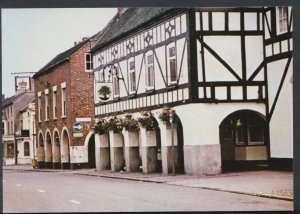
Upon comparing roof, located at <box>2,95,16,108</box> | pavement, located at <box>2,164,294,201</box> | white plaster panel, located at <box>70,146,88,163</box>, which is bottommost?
pavement, located at <box>2,164,294,201</box>

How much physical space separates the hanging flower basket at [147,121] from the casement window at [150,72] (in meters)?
1.07

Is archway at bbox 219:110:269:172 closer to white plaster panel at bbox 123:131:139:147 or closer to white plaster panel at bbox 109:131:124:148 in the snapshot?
white plaster panel at bbox 123:131:139:147

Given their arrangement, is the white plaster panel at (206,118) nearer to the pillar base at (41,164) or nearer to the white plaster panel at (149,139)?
the white plaster panel at (149,139)

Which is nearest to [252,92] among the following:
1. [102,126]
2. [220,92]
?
[220,92]

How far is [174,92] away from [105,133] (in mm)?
5157

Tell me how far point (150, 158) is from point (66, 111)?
3.90 meters

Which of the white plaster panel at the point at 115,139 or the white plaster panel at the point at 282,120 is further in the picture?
the white plaster panel at the point at 115,139

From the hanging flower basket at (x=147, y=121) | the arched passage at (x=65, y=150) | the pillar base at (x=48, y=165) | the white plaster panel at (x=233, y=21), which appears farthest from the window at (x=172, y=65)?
the pillar base at (x=48, y=165)

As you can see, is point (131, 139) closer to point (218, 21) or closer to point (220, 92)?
point (220, 92)

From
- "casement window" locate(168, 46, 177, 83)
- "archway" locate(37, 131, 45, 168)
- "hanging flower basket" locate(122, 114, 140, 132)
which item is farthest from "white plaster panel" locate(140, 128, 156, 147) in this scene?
"archway" locate(37, 131, 45, 168)

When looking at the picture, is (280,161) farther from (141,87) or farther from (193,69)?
(141,87)

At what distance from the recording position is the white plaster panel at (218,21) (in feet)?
76.0

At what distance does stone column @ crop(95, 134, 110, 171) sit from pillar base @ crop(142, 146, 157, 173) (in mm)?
1776

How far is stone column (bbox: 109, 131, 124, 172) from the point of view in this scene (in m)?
28.7
